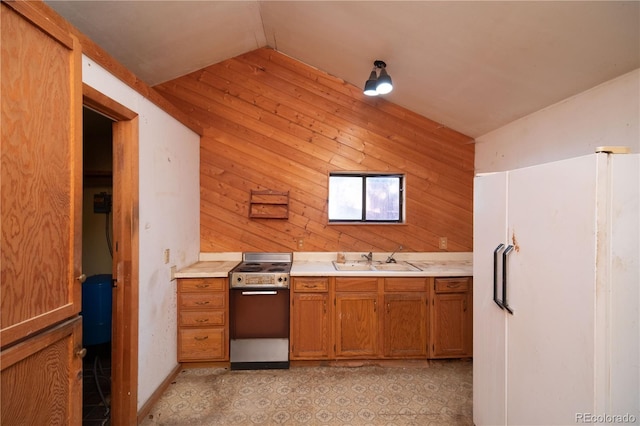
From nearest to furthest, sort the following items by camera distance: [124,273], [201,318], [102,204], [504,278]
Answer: [504,278]
[124,273]
[201,318]
[102,204]

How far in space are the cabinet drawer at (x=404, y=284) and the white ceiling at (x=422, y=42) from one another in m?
1.82

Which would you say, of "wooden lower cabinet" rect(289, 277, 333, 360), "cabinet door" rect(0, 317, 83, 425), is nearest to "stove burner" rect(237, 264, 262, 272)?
"wooden lower cabinet" rect(289, 277, 333, 360)

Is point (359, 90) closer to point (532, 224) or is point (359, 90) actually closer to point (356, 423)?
point (532, 224)

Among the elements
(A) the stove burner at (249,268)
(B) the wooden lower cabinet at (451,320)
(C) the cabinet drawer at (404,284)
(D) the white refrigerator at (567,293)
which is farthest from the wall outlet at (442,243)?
(A) the stove burner at (249,268)

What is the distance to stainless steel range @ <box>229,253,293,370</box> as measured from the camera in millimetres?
2500

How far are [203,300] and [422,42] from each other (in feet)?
9.73

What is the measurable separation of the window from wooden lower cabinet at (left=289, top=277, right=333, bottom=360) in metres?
0.96

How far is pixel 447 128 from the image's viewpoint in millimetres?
3121

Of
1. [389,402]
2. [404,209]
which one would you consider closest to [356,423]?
[389,402]

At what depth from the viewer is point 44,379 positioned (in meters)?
1.00

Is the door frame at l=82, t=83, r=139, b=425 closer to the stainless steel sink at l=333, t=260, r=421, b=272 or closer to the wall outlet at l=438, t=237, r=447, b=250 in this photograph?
the stainless steel sink at l=333, t=260, r=421, b=272

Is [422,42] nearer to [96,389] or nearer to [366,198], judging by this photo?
[366,198]

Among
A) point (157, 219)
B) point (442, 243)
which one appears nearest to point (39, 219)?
point (157, 219)

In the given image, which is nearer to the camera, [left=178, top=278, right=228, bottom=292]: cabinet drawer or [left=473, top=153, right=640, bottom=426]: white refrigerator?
[left=473, top=153, right=640, bottom=426]: white refrigerator
